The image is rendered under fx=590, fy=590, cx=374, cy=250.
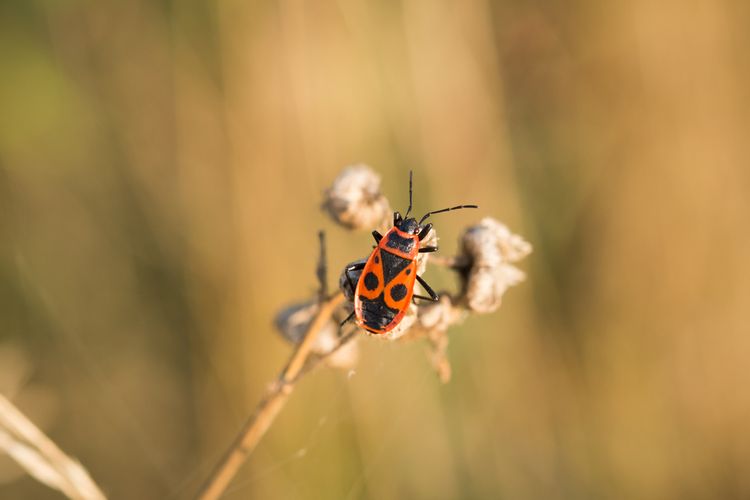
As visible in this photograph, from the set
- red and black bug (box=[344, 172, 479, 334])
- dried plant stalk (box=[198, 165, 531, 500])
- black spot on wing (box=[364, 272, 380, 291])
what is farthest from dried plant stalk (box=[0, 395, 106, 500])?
black spot on wing (box=[364, 272, 380, 291])

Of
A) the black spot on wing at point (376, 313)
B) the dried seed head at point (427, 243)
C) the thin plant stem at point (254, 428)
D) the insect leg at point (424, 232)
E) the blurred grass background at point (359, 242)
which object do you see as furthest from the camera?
the blurred grass background at point (359, 242)

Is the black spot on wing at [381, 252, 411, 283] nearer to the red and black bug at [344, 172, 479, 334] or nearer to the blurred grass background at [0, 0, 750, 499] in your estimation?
the red and black bug at [344, 172, 479, 334]

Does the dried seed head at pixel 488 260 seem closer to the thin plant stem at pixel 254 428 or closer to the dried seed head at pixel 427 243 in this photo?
the dried seed head at pixel 427 243

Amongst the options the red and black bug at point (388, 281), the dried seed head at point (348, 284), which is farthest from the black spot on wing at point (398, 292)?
the dried seed head at point (348, 284)

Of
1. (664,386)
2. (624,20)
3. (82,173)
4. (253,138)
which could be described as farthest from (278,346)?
(624,20)

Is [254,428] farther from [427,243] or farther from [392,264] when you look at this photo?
[427,243]

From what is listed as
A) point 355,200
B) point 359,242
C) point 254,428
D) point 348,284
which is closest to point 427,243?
point 355,200
